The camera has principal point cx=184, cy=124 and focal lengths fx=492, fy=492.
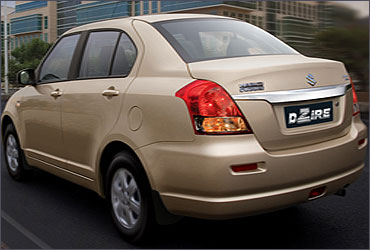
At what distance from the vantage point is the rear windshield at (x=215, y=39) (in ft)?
11.2

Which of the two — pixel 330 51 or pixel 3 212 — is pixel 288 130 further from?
pixel 330 51

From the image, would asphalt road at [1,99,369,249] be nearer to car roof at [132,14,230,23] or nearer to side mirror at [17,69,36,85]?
side mirror at [17,69,36,85]

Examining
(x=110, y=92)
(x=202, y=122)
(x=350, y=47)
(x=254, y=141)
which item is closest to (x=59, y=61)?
(x=110, y=92)

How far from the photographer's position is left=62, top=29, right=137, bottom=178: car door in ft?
11.8

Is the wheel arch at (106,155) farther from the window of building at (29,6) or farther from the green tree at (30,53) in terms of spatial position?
the window of building at (29,6)

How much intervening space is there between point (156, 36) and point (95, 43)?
2.70ft

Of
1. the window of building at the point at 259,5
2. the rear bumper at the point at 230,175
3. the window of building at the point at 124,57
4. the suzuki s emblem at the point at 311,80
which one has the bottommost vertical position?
the rear bumper at the point at 230,175

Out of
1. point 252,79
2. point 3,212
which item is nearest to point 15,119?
point 3,212

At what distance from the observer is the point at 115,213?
362 cm

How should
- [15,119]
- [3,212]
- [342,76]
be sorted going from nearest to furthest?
[342,76] < [3,212] < [15,119]

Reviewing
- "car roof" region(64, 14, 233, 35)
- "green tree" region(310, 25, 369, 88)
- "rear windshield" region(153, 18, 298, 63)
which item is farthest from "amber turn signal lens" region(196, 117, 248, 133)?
"green tree" region(310, 25, 369, 88)

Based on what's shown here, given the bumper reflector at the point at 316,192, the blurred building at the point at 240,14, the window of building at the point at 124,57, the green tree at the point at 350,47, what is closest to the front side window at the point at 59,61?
the window of building at the point at 124,57

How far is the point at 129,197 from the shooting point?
3441mm

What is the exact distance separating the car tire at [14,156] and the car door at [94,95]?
4.55 ft
